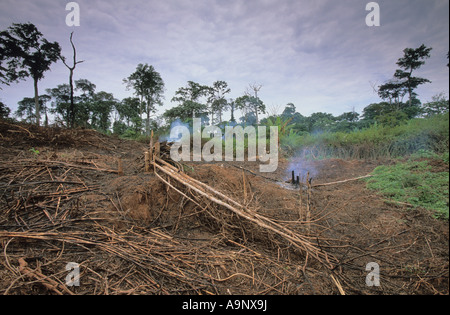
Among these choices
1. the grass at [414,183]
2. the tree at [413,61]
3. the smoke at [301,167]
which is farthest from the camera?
the smoke at [301,167]

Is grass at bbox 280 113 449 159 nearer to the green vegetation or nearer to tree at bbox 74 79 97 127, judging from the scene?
the green vegetation

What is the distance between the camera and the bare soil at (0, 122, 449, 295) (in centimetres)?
153

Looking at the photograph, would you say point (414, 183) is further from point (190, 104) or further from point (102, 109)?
point (102, 109)

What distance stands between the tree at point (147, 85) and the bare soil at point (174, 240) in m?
17.1

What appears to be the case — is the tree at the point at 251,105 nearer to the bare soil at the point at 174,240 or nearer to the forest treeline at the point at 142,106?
the forest treeline at the point at 142,106

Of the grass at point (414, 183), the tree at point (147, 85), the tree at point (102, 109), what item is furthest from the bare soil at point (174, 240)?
the tree at point (102, 109)

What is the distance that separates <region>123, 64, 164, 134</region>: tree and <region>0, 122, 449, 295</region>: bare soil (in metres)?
17.1

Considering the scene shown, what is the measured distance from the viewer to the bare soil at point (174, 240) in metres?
1.53

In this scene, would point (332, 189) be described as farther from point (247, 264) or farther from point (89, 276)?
point (89, 276)

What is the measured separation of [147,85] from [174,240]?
827 inches

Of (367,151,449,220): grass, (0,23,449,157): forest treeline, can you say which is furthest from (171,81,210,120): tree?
(367,151,449,220): grass

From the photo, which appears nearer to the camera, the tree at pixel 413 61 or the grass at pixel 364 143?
the tree at pixel 413 61

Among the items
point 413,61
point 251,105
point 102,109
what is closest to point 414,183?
point 413,61
